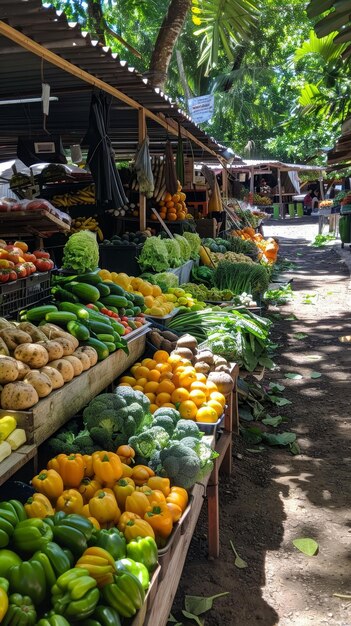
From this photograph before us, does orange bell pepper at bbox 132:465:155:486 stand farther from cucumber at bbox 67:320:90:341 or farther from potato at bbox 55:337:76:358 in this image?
cucumber at bbox 67:320:90:341

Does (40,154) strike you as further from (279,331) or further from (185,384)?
(185,384)

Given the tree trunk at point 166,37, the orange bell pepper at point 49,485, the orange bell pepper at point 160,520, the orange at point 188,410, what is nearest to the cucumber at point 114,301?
the orange at point 188,410

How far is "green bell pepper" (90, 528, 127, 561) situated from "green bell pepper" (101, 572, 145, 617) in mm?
193

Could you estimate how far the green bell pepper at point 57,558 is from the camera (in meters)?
1.98

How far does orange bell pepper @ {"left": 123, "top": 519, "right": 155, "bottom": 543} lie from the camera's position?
92.3 inches

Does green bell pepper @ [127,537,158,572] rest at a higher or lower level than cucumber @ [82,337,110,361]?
lower

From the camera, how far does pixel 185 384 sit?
412 centimetres

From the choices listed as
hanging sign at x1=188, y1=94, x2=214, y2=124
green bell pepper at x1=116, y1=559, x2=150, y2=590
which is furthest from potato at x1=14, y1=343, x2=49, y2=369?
hanging sign at x1=188, y1=94, x2=214, y2=124

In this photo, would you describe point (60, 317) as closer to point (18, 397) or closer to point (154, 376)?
point (154, 376)

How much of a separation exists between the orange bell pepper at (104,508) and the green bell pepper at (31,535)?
34 cm

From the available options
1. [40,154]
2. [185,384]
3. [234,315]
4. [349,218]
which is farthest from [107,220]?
[349,218]

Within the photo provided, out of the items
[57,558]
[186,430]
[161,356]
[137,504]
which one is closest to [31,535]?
[57,558]

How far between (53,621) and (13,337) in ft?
5.93

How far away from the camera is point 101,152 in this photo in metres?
6.95
